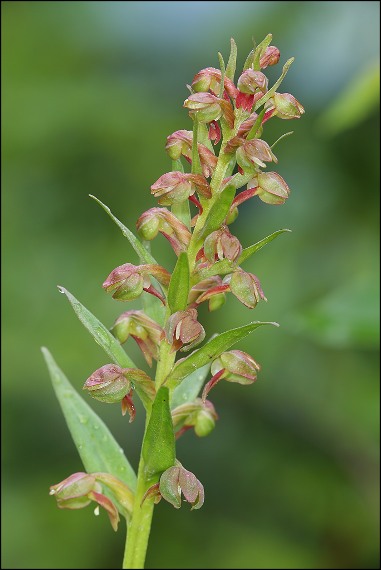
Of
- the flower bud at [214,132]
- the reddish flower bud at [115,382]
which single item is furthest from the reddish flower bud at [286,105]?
the reddish flower bud at [115,382]

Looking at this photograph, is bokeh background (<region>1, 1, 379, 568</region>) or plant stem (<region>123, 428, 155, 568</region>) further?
bokeh background (<region>1, 1, 379, 568</region>)

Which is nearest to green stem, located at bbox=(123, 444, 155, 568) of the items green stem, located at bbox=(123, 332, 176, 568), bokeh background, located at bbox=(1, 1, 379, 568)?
green stem, located at bbox=(123, 332, 176, 568)

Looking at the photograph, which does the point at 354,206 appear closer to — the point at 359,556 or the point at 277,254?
the point at 277,254

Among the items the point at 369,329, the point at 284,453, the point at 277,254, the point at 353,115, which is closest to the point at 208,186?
the point at 369,329

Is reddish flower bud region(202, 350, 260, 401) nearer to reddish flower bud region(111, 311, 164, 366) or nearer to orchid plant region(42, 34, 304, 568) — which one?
orchid plant region(42, 34, 304, 568)

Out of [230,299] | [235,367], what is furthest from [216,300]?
[230,299]

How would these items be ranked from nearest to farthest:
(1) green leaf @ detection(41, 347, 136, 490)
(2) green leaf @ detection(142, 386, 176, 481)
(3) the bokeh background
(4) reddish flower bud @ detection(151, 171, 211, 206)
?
(2) green leaf @ detection(142, 386, 176, 481) → (4) reddish flower bud @ detection(151, 171, 211, 206) → (1) green leaf @ detection(41, 347, 136, 490) → (3) the bokeh background
